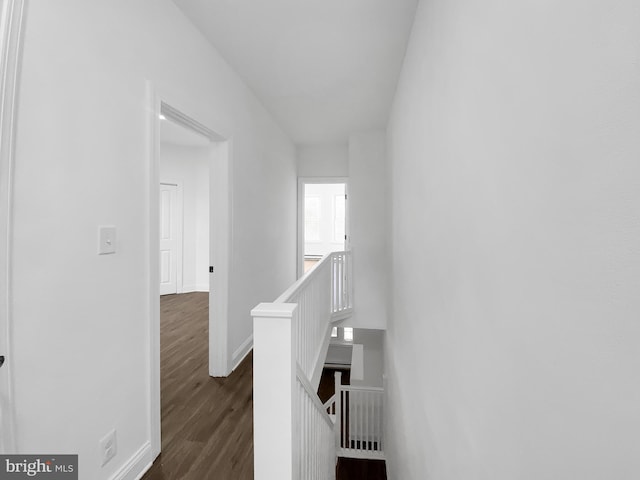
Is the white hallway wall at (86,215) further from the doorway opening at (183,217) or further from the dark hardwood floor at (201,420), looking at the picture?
the doorway opening at (183,217)

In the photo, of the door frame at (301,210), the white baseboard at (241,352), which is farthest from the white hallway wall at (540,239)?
the door frame at (301,210)

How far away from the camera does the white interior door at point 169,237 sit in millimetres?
5910

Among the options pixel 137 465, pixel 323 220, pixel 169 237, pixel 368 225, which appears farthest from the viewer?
pixel 323 220

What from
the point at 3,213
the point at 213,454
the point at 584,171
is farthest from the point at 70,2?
the point at 213,454

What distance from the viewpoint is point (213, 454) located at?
1855 millimetres

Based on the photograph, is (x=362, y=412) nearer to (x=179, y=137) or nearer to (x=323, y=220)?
(x=323, y=220)

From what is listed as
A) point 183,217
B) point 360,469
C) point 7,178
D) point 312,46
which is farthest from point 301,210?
point 7,178

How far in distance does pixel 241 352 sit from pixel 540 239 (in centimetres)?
278

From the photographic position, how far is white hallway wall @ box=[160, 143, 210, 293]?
611cm

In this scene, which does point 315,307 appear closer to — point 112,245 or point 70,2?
point 112,245

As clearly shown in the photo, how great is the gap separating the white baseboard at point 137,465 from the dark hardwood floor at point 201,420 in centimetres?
4

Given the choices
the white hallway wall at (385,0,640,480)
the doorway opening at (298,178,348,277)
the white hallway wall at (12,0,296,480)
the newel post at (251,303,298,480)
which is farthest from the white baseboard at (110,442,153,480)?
the doorway opening at (298,178,348,277)

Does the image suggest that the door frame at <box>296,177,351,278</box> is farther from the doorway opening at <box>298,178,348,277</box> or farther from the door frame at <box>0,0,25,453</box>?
the door frame at <box>0,0,25,453</box>

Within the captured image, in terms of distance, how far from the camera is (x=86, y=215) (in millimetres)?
1366
